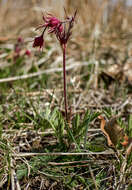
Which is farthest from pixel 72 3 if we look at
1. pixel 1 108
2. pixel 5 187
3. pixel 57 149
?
pixel 5 187

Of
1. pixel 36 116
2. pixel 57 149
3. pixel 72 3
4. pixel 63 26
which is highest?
pixel 72 3

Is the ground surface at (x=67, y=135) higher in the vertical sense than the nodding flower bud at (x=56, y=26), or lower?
lower

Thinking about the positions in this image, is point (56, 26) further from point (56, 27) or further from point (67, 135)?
point (67, 135)

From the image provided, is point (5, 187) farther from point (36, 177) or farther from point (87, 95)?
point (87, 95)

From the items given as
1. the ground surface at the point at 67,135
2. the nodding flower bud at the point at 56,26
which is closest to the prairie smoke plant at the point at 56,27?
the nodding flower bud at the point at 56,26

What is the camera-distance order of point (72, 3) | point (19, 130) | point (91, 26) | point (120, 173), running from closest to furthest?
point (120, 173)
point (19, 130)
point (91, 26)
point (72, 3)

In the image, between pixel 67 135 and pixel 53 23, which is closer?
pixel 53 23

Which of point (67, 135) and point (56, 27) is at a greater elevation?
point (56, 27)

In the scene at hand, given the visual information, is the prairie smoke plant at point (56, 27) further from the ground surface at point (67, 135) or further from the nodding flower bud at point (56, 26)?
the ground surface at point (67, 135)

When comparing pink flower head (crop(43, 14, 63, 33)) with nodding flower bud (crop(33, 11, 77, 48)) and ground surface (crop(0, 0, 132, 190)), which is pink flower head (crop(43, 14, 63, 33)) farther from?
ground surface (crop(0, 0, 132, 190))

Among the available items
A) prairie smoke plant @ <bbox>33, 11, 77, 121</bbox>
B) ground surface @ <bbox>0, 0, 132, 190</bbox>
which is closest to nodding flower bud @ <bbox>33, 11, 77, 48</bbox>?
prairie smoke plant @ <bbox>33, 11, 77, 121</bbox>

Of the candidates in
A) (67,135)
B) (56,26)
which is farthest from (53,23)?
(67,135)
